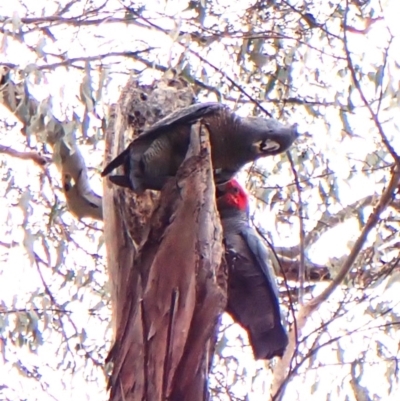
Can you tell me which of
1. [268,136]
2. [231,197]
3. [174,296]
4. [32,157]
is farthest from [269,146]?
[32,157]

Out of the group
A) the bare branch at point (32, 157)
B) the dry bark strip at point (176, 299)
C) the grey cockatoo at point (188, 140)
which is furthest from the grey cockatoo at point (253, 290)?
the bare branch at point (32, 157)

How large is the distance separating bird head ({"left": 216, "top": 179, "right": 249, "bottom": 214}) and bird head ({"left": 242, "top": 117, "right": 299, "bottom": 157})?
0.22 metres

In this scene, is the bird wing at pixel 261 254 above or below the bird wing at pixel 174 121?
below

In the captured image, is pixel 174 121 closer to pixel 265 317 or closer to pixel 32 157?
pixel 265 317

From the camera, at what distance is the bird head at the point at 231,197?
2426mm

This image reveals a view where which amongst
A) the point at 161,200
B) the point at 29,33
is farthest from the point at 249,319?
the point at 29,33

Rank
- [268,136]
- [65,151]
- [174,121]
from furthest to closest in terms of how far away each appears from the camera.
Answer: [65,151] → [268,136] → [174,121]

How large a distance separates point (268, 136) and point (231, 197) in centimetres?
30

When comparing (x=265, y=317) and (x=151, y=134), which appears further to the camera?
(x=265, y=317)

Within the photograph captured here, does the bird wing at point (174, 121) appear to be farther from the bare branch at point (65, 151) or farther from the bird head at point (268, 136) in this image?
the bare branch at point (65, 151)

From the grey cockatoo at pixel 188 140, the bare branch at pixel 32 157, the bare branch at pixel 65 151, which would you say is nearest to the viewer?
the grey cockatoo at pixel 188 140

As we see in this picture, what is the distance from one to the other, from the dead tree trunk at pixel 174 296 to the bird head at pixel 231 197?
1.51 ft

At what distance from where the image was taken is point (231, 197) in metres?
2.46

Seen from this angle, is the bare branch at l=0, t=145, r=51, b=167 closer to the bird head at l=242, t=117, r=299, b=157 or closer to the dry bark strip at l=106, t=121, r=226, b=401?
the bird head at l=242, t=117, r=299, b=157
